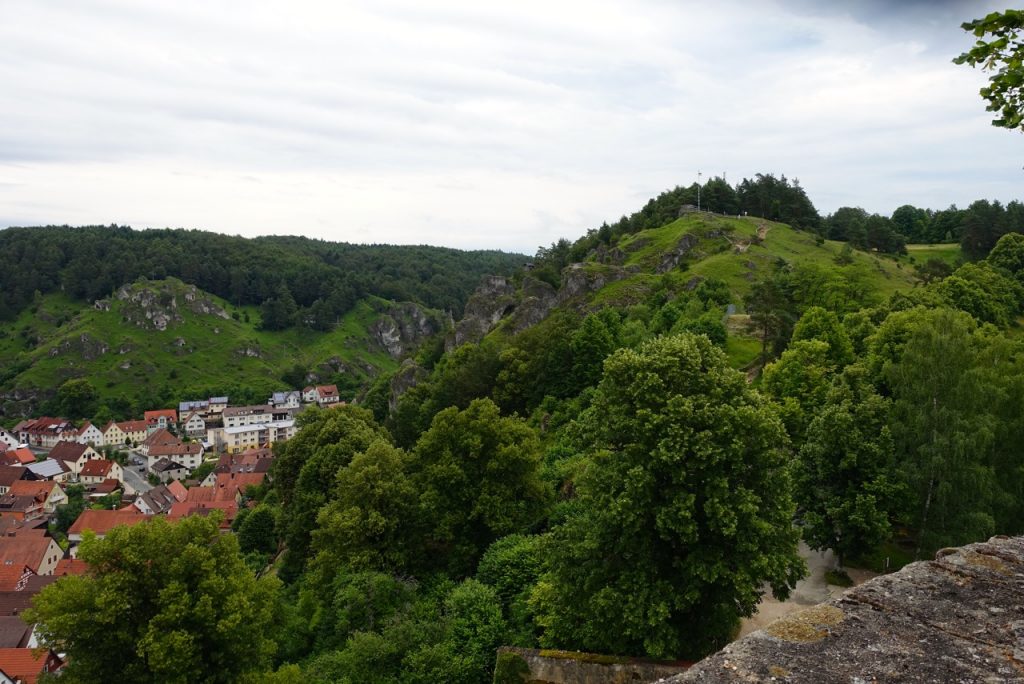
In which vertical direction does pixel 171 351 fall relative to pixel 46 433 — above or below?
Result: above

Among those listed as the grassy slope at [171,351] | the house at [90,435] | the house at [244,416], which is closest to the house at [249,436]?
the house at [244,416]

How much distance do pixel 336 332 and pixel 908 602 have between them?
192803 millimetres

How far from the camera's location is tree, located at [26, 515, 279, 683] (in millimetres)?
19625

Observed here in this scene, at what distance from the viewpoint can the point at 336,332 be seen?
190 meters

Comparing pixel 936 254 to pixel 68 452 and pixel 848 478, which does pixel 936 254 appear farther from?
pixel 68 452

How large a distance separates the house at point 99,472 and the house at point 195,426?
26.1 meters

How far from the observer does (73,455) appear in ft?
336

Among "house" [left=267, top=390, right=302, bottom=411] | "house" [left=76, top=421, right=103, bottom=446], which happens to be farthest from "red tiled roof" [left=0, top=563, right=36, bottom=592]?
"house" [left=267, top=390, right=302, bottom=411]

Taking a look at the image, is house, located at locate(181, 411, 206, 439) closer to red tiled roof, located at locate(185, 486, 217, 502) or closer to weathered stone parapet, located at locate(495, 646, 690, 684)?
red tiled roof, located at locate(185, 486, 217, 502)

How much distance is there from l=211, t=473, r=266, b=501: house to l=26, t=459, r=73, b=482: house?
28325 mm

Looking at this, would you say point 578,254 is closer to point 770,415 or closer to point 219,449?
point 219,449

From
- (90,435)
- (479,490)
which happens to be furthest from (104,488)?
(479,490)

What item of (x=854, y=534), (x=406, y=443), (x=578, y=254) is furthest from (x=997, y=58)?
(x=578, y=254)

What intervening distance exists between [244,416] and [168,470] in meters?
23.9
